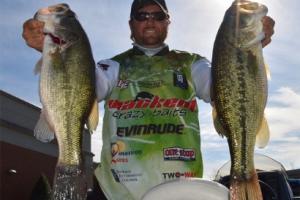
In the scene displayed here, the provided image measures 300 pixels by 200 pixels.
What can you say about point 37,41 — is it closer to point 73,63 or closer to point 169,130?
A: point 73,63

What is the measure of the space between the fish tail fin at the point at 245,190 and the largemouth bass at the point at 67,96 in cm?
115

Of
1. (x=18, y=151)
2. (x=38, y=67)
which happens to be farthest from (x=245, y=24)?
(x=18, y=151)

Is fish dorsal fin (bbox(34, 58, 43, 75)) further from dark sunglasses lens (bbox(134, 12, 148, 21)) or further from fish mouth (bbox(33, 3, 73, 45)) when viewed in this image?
dark sunglasses lens (bbox(134, 12, 148, 21))

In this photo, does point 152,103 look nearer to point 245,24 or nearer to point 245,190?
point 245,24

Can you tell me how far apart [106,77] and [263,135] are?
66.7 inches

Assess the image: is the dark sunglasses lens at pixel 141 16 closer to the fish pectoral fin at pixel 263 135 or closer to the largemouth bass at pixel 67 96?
the largemouth bass at pixel 67 96

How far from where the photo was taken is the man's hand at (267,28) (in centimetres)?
447

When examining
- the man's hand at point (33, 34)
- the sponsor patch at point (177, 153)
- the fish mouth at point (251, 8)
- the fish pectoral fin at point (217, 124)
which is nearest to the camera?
the fish mouth at point (251, 8)

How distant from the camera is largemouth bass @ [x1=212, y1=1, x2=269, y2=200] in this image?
430cm

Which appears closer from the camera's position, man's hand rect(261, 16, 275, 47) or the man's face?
man's hand rect(261, 16, 275, 47)

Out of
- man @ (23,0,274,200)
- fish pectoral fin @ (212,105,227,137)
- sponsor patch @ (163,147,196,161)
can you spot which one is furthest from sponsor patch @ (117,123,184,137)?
fish pectoral fin @ (212,105,227,137)

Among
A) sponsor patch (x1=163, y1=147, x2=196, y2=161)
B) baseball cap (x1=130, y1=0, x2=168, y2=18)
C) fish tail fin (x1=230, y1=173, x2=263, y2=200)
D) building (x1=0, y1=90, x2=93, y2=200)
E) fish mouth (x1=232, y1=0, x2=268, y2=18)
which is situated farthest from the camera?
building (x1=0, y1=90, x2=93, y2=200)

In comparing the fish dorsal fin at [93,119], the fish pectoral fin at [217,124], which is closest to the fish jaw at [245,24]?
the fish pectoral fin at [217,124]

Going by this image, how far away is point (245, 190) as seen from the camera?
4.17 meters
